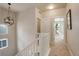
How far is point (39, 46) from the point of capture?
1.63 m

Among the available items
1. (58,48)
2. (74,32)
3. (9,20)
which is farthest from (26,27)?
(74,32)

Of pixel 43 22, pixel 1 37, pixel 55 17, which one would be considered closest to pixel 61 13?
pixel 55 17

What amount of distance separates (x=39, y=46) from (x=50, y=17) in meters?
0.44

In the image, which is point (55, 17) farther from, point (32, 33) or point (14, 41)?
point (14, 41)

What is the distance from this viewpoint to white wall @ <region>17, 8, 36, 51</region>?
1.50 m

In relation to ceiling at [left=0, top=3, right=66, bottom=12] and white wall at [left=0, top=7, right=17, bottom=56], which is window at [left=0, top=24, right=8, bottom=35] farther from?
ceiling at [left=0, top=3, right=66, bottom=12]

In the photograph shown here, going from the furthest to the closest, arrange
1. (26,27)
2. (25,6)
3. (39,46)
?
1. (39,46)
2. (26,27)
3. (25,6)

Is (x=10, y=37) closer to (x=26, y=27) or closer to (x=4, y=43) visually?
(x=4, y=43)

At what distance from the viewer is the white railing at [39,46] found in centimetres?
147

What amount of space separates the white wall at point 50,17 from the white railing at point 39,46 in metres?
0.08

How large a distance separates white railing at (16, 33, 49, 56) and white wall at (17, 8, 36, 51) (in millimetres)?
66

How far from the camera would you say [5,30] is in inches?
55.8

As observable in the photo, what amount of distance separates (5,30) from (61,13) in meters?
0.77

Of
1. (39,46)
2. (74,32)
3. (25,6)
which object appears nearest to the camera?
(25,6)
